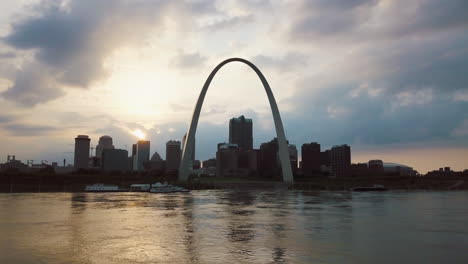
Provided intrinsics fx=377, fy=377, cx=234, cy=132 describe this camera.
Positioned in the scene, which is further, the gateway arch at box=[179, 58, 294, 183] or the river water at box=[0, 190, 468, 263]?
the gateway arch at box=[179, 58, 294, 183]

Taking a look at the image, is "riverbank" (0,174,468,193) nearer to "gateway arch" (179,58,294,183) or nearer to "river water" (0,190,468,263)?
"gateway arch" (179,58,294,183)

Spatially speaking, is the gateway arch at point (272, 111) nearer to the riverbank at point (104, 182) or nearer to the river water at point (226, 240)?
the riverbank at point (104, 182)

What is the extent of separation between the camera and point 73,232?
21125 millimetres

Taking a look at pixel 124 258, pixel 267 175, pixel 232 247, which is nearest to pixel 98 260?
pixel 124 258

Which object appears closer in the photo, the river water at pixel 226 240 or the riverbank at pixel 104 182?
the river water at pixel 226 240

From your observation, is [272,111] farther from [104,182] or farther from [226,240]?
[226,240]

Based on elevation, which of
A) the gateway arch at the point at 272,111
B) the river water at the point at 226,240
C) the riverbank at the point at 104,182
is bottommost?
the riverbank at the point at 104,182

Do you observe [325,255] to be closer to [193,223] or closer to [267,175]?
[193,223]

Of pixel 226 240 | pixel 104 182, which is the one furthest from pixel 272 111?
pixel 226 240

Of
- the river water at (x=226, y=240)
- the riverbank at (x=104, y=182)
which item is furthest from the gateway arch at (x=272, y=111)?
the river water at (x=226, y=240)

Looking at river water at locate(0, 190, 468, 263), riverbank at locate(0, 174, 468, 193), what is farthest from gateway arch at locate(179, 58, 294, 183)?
river water at locate(0, 190, 468, 263)

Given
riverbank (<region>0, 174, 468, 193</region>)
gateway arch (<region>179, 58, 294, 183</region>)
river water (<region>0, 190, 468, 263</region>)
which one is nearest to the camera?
river water (<region>0, 190, 468, 263</region>)

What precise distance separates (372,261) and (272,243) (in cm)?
484

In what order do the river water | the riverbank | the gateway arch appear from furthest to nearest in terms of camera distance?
the gateway arch
the riverbank
the river water
